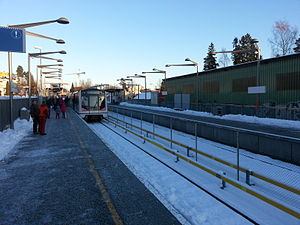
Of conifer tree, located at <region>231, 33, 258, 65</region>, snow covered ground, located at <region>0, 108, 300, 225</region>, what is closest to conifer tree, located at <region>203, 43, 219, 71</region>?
conifer tree, located at <region>231, 33, 258, 65</region>

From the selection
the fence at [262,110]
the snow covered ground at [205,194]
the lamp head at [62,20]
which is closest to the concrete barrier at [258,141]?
the snow covered ground at [205,194]

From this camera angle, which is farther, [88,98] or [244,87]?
[244,87]

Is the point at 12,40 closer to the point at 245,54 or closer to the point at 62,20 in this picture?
the point at 62,20

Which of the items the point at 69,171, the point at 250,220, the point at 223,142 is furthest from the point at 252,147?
the point at 69,171

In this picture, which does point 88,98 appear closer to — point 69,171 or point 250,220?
point 69,171

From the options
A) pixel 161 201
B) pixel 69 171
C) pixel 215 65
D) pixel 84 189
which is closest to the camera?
pixel 161 201

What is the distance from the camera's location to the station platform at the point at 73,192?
458cm

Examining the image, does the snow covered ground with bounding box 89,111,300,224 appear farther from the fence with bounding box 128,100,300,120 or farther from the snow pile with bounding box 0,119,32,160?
the fence with bounding box 128,100,300,120

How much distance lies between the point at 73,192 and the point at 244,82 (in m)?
25.7

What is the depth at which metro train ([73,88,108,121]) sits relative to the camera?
22688mm

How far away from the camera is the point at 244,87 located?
90.4 ft

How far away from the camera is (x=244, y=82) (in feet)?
90.8

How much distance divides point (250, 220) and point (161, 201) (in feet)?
5.74

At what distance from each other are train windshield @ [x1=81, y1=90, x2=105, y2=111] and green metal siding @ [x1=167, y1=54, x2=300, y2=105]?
14.2m
